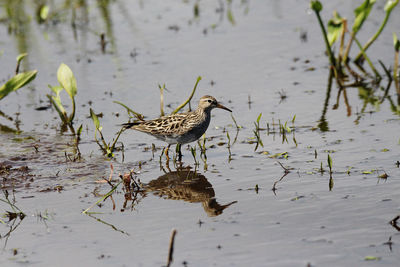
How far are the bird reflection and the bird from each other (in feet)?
2.13

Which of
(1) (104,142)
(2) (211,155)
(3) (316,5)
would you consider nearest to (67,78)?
(1) (104,142)

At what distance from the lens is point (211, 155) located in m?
11.0

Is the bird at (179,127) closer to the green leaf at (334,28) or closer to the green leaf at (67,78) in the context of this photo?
the green leaf at (67,78)

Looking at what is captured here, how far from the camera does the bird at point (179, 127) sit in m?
10.9

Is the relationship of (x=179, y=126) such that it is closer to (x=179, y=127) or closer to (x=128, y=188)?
(x=179, y=127)

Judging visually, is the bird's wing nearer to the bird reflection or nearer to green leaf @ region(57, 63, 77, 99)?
the bird reflection

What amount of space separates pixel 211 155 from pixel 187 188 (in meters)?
1.48

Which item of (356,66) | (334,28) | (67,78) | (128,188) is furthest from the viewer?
(356,66)

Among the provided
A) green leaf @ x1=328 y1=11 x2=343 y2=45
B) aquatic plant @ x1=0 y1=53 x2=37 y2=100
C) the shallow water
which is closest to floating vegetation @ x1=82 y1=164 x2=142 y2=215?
the shallow water

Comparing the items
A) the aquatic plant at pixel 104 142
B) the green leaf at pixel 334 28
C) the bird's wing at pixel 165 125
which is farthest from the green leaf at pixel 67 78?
the green leaf at pixel 334 28

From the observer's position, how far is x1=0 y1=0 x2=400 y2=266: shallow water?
7602mm

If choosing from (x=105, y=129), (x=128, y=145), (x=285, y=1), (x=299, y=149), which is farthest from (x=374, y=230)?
(x=285, y=1)

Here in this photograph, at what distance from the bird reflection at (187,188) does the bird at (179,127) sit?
65 cm

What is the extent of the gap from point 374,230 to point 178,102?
22.5 ft
